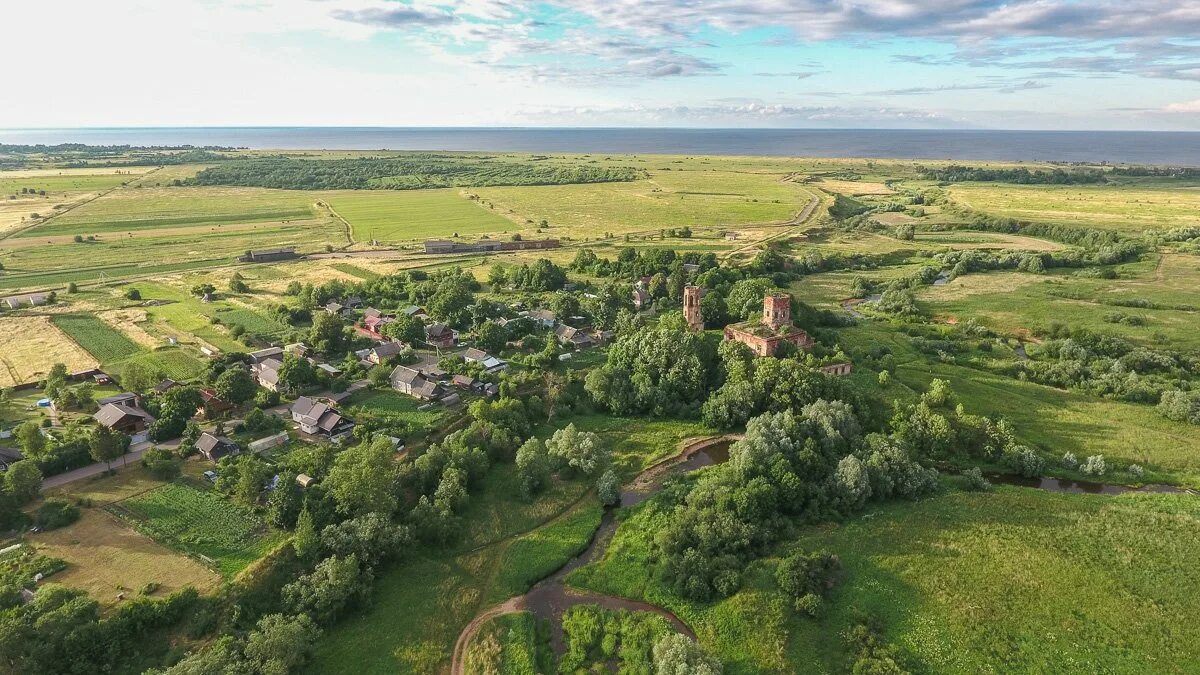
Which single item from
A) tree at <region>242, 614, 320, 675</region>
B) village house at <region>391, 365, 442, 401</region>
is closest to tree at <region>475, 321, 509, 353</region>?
village house at <region>391, 365, 442, 401</region>

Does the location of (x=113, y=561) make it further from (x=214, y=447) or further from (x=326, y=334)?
(x=326, y=334)

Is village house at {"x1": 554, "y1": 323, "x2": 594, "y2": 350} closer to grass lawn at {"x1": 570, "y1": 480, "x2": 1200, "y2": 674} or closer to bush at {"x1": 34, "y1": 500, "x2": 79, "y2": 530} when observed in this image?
grass lawn at {"x1": 570, "y1": 480, "x2": 1200, "y2": 674}

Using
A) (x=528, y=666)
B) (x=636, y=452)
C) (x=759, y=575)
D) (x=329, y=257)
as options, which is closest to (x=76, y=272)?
(x=329, y=257)

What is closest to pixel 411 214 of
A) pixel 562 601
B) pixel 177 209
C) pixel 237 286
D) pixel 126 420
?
pixel 177 209

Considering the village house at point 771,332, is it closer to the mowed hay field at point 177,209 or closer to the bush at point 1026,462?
the bush at point 1026,462

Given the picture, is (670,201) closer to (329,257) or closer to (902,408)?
(329,257)

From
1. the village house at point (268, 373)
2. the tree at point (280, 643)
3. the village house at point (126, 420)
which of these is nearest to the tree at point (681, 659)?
the tree at point (280, 643)
